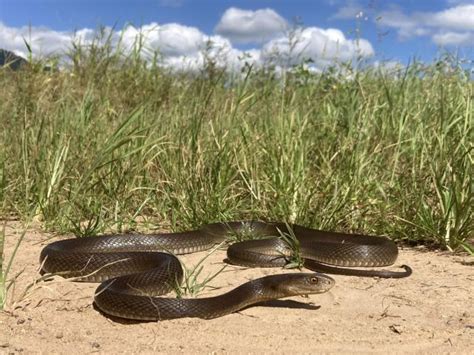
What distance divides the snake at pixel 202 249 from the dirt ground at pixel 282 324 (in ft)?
0.26

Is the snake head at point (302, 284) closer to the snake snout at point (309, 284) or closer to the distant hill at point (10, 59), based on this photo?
the snake snout at point (309, 284)

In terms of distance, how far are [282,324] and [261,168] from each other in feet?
7.11

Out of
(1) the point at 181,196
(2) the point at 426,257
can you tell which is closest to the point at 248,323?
(2) the point at 426,257

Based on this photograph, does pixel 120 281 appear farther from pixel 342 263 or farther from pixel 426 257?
pixel 426 257

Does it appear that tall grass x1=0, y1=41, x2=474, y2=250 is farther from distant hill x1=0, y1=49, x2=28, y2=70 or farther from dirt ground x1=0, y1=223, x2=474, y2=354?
distant hill x1=0, y1=49, x2=28, y2=70

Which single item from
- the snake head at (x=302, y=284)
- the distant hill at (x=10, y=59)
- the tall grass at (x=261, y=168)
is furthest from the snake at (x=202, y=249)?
the distant hill at (x=10, y=59)

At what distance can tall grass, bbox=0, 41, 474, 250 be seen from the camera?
466 cm

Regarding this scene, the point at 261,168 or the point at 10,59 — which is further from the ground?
the point at 10,59

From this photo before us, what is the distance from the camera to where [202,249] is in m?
4.59

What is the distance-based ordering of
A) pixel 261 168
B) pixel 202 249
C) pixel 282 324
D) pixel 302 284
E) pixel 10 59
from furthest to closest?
pixel 10 59
pixel 261 168
pixel 202 249
pixel 302 284
pixel 282 324

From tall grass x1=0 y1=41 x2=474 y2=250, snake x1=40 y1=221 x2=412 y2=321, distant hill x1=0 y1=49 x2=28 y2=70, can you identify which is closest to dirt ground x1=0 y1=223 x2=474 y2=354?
snake x1=40 y1=221 x2=412 y2=321

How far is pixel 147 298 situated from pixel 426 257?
2.17 m

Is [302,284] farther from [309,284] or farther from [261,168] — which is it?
[261,168]

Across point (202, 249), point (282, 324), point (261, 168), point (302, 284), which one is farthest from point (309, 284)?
point (261, 168)
